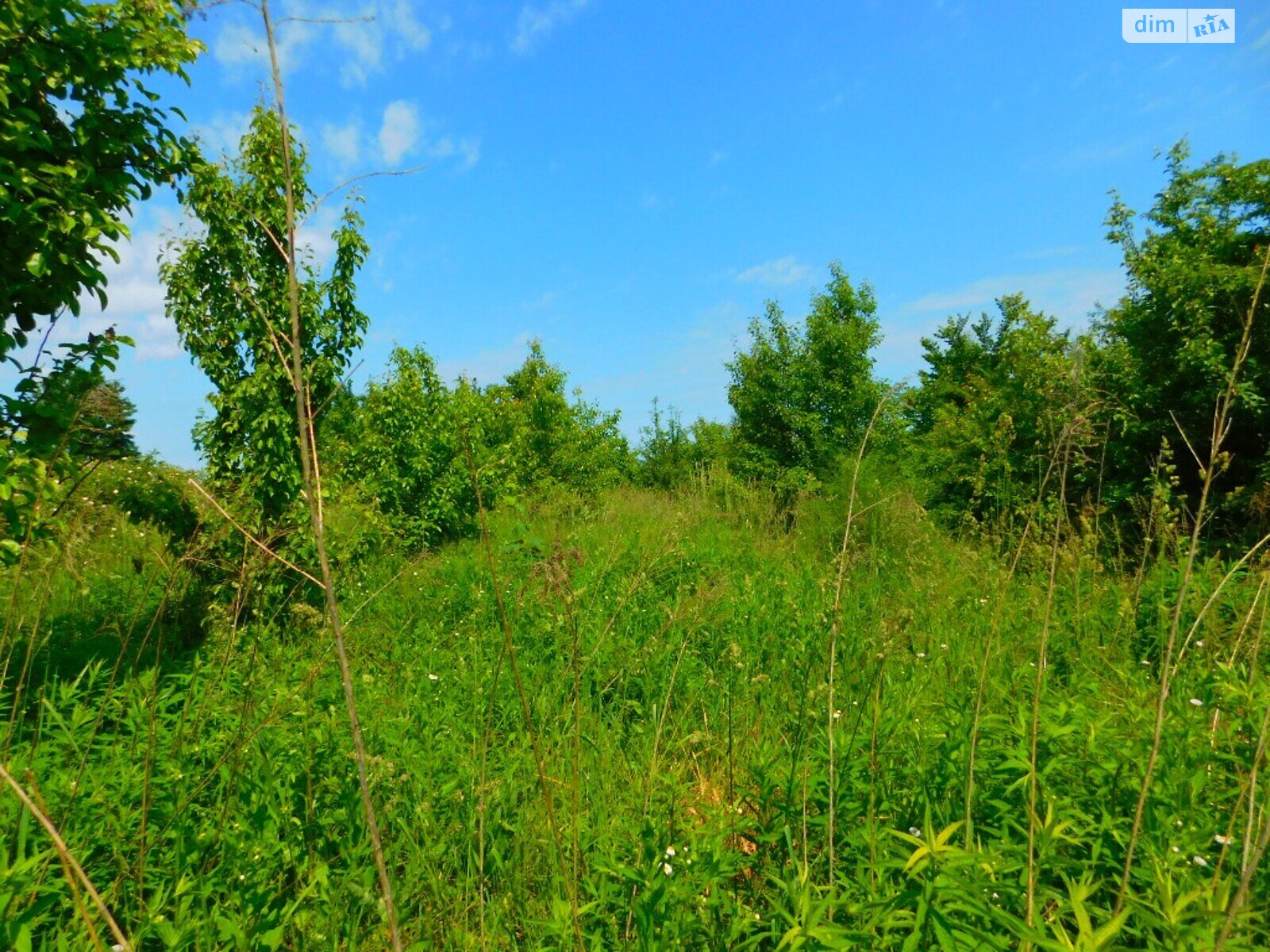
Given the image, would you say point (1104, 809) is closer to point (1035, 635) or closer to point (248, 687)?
point (1035, 635)

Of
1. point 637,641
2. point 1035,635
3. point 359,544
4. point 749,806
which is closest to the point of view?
point 749,806

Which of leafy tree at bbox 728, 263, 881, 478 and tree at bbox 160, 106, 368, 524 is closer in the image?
tree at bbox 160, 106, 368, 524

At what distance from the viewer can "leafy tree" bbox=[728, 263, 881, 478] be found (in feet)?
42.7

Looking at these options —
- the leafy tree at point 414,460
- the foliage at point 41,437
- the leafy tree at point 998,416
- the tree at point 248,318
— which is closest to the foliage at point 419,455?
the leafy tree at point 414,460

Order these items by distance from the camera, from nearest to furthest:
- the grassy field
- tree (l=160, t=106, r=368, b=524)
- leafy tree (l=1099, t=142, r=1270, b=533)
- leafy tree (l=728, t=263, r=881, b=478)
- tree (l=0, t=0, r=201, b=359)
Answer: the grassy field
tree (l=0, t=0, r=201, b=359)
tree (l=160, t=106, r=368, b=524)
leafy tree (l=1099, t=142, r=1270, b=533)
leafy tree (l=728, t=263, r=881, b=478)

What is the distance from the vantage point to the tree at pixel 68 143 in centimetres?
304

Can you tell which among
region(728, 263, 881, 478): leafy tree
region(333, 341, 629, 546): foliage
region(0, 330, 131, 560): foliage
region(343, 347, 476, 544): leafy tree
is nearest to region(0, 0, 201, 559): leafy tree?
region(0, 330, 131, 560): foliage

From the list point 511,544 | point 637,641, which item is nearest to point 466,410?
point 511,544

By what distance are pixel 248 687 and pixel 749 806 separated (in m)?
1.82

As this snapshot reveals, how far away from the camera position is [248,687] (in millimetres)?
2146

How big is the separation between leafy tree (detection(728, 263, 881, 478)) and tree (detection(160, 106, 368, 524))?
9.67 m

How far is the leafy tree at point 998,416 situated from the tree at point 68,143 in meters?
3.88

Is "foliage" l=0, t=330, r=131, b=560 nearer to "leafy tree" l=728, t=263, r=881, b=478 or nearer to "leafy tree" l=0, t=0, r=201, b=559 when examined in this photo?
"leafy tree" l=0, t=0, r=201, b=559

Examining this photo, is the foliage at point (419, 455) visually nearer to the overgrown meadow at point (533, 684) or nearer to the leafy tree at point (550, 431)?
the overgrown meadow at point (533, 684)
